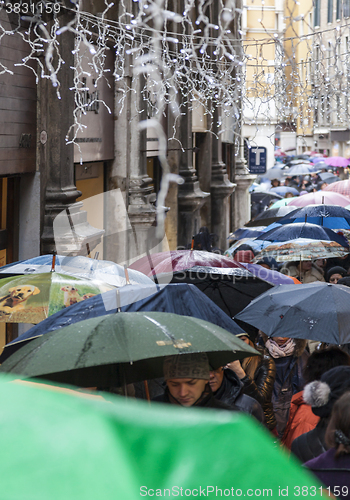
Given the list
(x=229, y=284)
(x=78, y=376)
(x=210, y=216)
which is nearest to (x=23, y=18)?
(x=229, y=284)

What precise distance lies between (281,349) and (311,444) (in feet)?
5.99

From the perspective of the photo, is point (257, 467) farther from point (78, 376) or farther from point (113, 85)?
point (113, 85)

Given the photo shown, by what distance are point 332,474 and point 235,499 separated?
5.63 feet

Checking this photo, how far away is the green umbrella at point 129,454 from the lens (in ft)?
3.08

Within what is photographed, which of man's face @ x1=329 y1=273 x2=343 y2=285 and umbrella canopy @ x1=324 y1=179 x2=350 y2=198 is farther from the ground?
umbrella canopy @ x1=324 y1=179 x2=350 y2=198

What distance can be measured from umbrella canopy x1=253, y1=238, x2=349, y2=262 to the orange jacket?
13.8 feet

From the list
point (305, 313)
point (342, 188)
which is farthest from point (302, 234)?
point (342, 188)

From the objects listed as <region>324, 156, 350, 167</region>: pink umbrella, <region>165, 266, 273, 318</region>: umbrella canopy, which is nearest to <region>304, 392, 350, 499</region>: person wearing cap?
<region>165, 266, 273, 318</region>: umbrella canopy

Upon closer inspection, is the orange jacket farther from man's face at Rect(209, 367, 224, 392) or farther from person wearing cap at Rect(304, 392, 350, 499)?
person wearing cap at Rect(304, 392, 350, 499)

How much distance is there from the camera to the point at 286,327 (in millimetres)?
4922

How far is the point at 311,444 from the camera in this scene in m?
3.12

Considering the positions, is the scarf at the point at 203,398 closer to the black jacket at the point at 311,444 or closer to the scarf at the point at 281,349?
the black jacket at the point at 311,444

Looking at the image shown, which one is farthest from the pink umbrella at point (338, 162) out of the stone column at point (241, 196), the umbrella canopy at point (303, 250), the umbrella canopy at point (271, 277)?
the umbrella canopy at point (271, 277)

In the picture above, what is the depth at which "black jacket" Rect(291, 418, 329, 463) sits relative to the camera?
10.1ft
